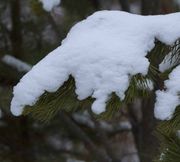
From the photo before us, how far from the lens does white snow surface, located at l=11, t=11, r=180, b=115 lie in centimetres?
131

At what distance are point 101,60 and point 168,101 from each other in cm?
20

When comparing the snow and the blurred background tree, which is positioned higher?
the snow

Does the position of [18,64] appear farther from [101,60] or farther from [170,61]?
[101,60]

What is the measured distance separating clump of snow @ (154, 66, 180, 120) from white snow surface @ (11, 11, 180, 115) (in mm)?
78

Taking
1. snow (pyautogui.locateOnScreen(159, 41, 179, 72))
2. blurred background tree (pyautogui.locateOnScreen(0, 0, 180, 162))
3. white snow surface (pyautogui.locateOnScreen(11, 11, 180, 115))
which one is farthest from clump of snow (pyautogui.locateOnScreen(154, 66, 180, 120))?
blurred background tree (pyautogui.locateOnScreen(0, 0, 180, 162))

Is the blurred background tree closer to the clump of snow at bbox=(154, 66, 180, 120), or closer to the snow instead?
the snow

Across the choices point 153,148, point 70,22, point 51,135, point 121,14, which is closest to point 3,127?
point 51,135

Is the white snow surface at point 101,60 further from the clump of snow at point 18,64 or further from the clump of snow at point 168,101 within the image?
the clump of snow at point 18,64

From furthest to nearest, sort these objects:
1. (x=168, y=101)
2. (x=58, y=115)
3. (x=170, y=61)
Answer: (x=58, y=115), (x=170, y=61), (x=168, y=101)

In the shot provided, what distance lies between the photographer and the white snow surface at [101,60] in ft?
4.29

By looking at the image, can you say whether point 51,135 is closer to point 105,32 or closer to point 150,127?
point 150,127

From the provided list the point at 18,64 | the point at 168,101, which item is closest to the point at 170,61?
the point at 168,101

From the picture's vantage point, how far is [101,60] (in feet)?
4.43

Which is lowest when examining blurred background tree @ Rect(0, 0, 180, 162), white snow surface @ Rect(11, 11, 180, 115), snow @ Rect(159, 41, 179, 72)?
blurred background tree @ Rect(0, 0, 180, 162)
